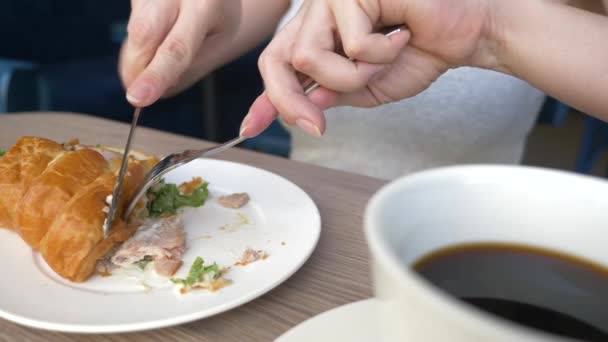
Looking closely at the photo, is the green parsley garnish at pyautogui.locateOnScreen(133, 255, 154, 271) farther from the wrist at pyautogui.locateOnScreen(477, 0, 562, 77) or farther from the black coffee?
the wrist at pyautogui.locateOnScreen(477, 0, 562, 77)

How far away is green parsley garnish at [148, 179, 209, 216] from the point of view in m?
0.73

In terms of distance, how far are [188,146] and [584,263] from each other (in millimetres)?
795

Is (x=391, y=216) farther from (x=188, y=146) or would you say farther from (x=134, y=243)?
(x=188, y=146)

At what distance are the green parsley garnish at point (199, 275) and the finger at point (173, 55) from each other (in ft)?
0.89

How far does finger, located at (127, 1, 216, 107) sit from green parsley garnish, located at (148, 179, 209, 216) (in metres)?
0.12

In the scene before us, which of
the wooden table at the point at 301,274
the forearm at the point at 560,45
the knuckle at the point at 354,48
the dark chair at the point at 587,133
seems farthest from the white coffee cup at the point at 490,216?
the dark chair at the point at 587,133

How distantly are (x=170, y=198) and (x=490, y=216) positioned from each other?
0.50m

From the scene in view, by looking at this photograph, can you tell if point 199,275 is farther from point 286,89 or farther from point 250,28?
point 250,28

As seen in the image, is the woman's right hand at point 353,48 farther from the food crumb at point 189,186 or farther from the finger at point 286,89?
the food crumb at point 189,186

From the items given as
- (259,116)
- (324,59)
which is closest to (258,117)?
(259,116)

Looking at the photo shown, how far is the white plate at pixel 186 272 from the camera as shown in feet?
1.55

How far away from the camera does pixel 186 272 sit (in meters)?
0.58

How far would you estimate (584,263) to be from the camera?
12.8 inches

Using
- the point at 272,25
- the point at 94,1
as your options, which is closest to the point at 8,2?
the point at 94,1
